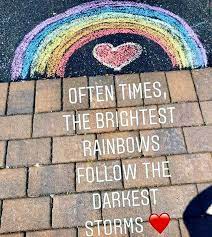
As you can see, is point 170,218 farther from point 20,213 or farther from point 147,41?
point 147,41

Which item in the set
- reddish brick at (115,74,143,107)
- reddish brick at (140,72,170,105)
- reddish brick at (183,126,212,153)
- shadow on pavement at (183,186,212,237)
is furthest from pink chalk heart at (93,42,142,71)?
shadow on pavement at (183,186,212,237)

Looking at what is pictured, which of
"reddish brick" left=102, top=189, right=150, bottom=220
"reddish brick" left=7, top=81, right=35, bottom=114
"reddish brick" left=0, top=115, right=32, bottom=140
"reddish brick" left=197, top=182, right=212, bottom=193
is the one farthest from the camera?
"reddish brick" left=7, top=81, right=35, bottom=114

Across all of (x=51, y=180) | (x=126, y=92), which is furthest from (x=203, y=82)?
(x=51, y=180)

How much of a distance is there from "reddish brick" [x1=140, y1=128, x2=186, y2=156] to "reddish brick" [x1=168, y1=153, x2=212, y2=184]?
0.07m

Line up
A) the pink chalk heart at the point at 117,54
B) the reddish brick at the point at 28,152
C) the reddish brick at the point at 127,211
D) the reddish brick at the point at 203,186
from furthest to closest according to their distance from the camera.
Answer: the pink chalk heart at the point at 117,54, the reddish brick at the point at 28,152, the reddish brick at the point at 203,186, the reddish brick at the point at 127,211

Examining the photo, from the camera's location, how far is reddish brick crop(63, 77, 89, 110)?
369 centimetres

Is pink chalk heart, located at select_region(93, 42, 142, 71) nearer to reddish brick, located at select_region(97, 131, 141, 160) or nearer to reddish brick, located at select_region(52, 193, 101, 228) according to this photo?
reddish brick, located at select_region(97, 131, 141, 160)

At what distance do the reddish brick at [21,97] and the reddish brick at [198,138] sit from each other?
58.6 inches

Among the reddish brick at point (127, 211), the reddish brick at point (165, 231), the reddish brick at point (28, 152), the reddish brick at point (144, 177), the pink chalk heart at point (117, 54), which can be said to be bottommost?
the reddish brick at point (165, 231)

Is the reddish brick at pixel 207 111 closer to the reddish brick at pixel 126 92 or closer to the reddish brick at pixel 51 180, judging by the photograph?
the reddish brick at pixel 126 92

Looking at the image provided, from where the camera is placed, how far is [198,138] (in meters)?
3.43

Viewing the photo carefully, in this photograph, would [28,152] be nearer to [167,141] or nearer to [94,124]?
[94,124]

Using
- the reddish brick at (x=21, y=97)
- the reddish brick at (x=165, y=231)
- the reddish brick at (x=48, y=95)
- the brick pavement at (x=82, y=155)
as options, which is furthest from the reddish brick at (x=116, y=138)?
the reddish brick at (x=21, y=97)

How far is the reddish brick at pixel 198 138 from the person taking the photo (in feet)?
11.0
